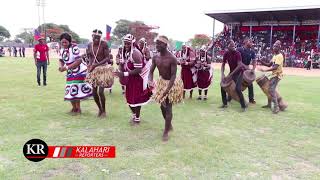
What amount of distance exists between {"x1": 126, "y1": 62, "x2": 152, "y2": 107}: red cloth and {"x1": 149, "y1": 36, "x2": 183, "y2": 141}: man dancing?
0.85m

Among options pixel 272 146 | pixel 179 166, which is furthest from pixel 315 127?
pixel 179 166

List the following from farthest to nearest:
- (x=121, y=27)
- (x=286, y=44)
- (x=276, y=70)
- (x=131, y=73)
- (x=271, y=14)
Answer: (x=121, y=27) → (x=271, y=14) → (x=286, y=44) → (x=276, y=70) → (x=131, y=73)

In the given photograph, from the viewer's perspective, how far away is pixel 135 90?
6633 mm

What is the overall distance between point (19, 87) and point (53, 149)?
748 centimetres

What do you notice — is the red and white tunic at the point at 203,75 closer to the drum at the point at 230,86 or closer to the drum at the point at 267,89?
the drum at the point at 230,86

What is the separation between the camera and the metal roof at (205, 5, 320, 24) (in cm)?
3350

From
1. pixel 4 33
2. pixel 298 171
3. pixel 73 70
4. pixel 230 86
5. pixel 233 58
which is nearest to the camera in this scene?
pixel 298 171

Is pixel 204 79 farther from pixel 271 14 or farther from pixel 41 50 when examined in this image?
pixel 271 14

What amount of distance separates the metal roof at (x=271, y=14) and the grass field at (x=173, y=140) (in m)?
26.7

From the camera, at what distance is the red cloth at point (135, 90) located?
662 cm

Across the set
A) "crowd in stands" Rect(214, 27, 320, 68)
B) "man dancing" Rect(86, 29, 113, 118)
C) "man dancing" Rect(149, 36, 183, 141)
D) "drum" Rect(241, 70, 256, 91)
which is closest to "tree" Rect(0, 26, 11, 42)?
"crowd in stands" Rect(214, 27, 320, 68)

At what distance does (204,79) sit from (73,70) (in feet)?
14.3

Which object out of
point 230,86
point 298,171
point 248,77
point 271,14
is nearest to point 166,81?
point 298,171

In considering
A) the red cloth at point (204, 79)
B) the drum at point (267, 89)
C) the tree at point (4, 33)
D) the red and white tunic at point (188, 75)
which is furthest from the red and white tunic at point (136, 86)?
the tree at point (4, 33)
